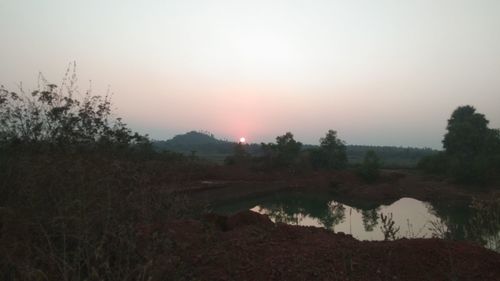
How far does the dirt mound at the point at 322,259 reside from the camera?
4945 mm

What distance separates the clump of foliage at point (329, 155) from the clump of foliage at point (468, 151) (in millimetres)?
9105

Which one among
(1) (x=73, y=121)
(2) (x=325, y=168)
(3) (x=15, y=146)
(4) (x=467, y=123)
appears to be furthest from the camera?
(2) (x=325, y=168)

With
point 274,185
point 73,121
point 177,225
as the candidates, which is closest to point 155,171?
point 177,225

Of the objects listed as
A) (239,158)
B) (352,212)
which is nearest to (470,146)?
(352,212)

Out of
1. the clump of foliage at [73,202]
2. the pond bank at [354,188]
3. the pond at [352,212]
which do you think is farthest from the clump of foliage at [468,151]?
the clump of foliage at [73,202]

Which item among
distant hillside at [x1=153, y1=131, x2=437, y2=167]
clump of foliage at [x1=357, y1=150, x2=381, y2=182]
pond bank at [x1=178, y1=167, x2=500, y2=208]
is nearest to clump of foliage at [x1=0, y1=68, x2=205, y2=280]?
pond bank at [x1=178, y1=167, x2=500, y2=208]

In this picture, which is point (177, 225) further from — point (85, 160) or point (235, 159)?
point (235, 159)

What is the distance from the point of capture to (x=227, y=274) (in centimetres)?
492

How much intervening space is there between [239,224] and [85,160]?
432cm

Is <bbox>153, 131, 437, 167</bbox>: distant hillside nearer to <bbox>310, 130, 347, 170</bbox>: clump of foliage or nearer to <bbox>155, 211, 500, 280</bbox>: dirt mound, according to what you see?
<bbox>310, 130, 347, 170</bbox>: clump of foliage

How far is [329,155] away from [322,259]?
40.4 meters

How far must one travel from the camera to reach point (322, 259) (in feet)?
17.5

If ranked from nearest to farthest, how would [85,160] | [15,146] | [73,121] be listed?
[85,160]
[15,146]
[73,121]

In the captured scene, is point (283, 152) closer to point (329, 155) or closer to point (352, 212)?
point (329, 155)
